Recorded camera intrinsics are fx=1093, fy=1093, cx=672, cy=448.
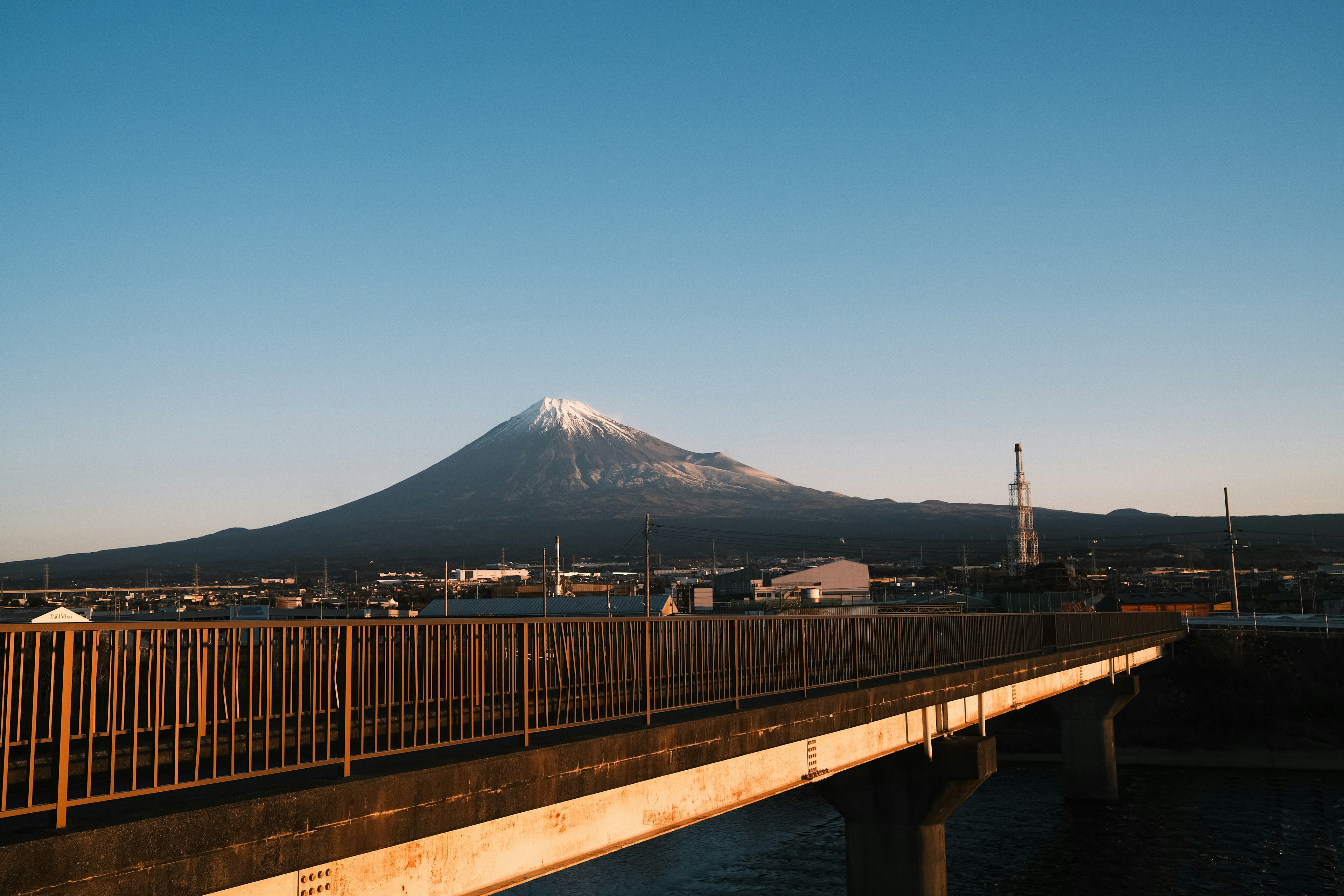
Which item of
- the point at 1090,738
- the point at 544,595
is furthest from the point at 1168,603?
the point at 544,595

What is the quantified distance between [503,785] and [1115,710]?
137 ft

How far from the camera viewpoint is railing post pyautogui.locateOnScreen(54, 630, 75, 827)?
6.67m

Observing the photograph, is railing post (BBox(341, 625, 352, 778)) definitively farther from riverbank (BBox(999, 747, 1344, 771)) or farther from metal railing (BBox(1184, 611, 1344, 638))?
metal railing (BBox(1184, 611, 1344, 638))

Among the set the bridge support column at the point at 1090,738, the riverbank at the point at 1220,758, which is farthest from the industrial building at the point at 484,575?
the bridge support column at the point at 1090,738

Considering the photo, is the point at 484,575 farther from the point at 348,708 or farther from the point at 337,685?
the point at 348,708

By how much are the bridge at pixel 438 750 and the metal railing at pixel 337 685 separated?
0.05m

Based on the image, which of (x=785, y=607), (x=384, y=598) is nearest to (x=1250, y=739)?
(x=785, y=607)

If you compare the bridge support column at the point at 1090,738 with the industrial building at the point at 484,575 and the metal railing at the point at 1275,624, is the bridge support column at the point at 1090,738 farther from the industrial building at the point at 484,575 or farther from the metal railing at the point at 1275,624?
the industrial building at the point at 484,575

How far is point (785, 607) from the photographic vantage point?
81.1 m

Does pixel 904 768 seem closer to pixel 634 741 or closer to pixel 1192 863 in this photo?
pixel 634 741

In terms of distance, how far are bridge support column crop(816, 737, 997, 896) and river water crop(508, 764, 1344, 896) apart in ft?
39.7

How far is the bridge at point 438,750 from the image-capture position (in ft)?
23.5

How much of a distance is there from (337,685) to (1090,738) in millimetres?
41587

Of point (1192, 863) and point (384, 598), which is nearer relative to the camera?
point (1192, 863)
